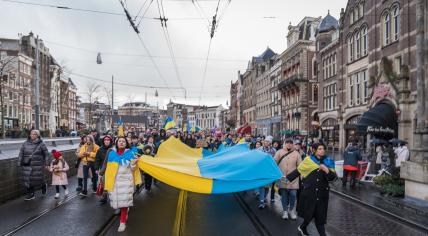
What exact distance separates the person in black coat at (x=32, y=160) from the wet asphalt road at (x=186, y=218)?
58cm

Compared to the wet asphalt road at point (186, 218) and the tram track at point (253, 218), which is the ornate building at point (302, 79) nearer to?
the tram track at point (253, 218)

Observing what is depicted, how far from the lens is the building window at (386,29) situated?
84.6 feet

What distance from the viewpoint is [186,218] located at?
8.58 metres

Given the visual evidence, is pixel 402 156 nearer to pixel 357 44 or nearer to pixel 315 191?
pixel 315 191

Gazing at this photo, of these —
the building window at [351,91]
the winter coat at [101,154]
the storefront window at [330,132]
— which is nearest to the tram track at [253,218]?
the winter coat at [101,154]

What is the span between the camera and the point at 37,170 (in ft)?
34.7

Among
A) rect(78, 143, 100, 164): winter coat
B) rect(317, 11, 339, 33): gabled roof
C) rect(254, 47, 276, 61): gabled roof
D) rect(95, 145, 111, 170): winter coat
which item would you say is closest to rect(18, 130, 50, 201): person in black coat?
rect(78, 143, 100, 164): winter coat

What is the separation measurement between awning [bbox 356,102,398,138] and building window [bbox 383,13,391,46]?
5.29m

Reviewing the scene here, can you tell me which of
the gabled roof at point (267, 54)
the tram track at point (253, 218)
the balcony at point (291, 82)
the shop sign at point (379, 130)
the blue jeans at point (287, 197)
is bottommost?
the tram track at point (253, 218)

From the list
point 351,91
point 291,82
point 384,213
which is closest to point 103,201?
point 384,213

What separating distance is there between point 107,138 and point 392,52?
21.2 meters

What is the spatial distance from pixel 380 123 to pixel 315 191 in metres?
17.5

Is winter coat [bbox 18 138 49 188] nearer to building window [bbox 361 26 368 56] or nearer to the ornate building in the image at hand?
building window [bbox 361 26 368 56]

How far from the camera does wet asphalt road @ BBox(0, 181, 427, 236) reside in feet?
24.7
